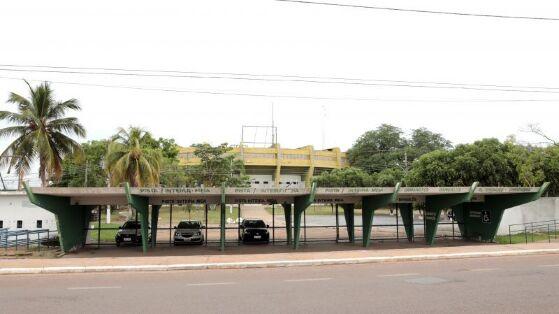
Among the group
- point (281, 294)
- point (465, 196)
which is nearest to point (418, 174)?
point (465, 196)

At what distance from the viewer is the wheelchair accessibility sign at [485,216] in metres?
25.1

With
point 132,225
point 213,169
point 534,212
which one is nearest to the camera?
point 132,225

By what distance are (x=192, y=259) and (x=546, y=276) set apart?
11.2 meters

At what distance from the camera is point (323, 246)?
933 inches

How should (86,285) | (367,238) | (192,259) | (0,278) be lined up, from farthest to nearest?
(367,238), (192,259), (0,278), (86,285)

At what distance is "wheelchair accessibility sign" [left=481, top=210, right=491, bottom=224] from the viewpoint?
25.1 m

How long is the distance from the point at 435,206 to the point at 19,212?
22.5 m

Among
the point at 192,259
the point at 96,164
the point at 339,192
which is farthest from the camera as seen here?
the point at 96,164

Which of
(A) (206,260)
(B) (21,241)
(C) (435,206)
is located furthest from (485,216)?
(B) (21,241)

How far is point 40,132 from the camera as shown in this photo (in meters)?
30.4

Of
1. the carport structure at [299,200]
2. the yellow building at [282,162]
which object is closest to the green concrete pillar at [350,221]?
the carport structure at [299,200]

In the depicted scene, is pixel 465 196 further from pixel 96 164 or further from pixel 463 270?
pixel 96 164

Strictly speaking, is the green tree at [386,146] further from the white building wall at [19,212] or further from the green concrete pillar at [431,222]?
Result: the white building wall at [19,212]

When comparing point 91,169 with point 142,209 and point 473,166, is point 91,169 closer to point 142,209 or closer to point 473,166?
point 142,209
